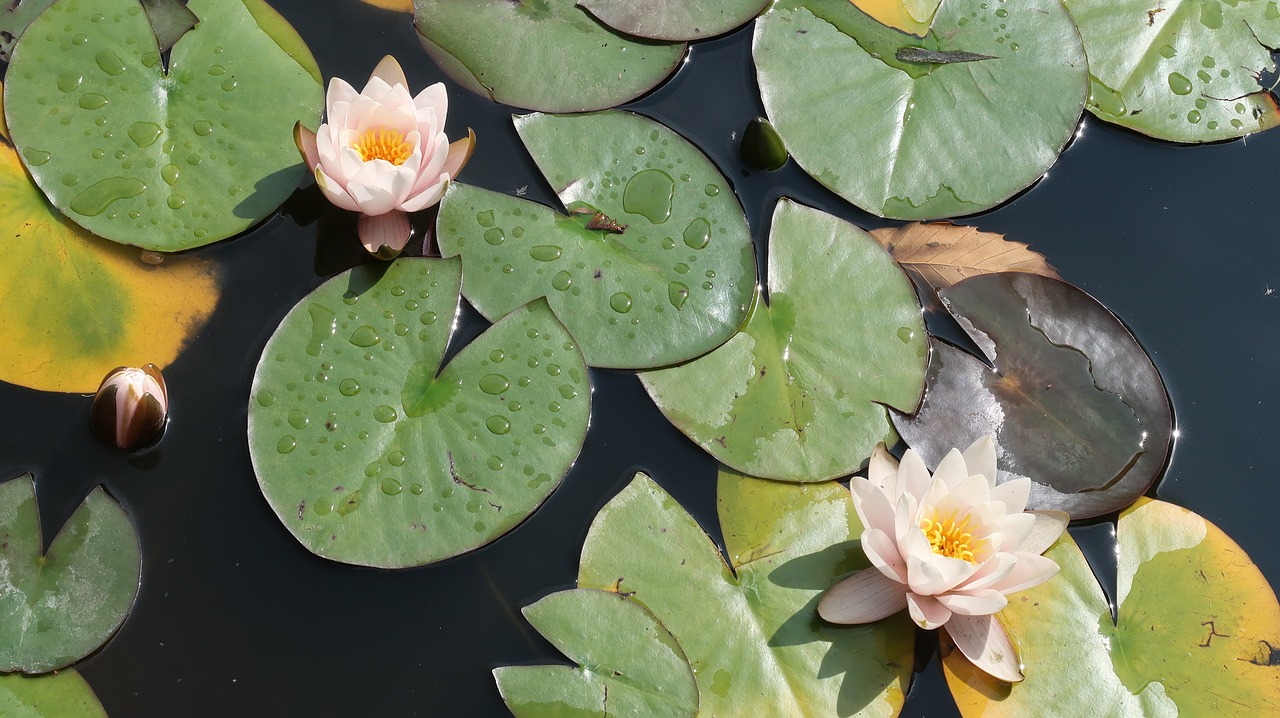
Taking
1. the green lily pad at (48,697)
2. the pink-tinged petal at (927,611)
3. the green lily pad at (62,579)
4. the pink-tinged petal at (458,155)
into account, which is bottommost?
the green lily pad at (48,697)

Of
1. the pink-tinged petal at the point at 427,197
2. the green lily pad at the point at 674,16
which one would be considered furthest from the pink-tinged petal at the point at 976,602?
the green lily pad at the point at 674,16

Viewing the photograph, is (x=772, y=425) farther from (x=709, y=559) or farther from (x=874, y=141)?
(x=874, y=141)

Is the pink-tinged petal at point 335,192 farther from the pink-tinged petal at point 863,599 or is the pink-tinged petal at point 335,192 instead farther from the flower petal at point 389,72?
the pink-tinged petal at point 863,599

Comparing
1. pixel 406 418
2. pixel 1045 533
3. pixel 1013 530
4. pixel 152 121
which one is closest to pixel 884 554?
pixel 1013 530

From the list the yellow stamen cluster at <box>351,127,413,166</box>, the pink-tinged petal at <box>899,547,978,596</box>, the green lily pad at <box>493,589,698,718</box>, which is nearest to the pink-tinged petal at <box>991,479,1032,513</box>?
the pink-tinged petal at <box>899,547,978,596</box>

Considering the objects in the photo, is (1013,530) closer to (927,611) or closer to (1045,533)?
(1045,533)
